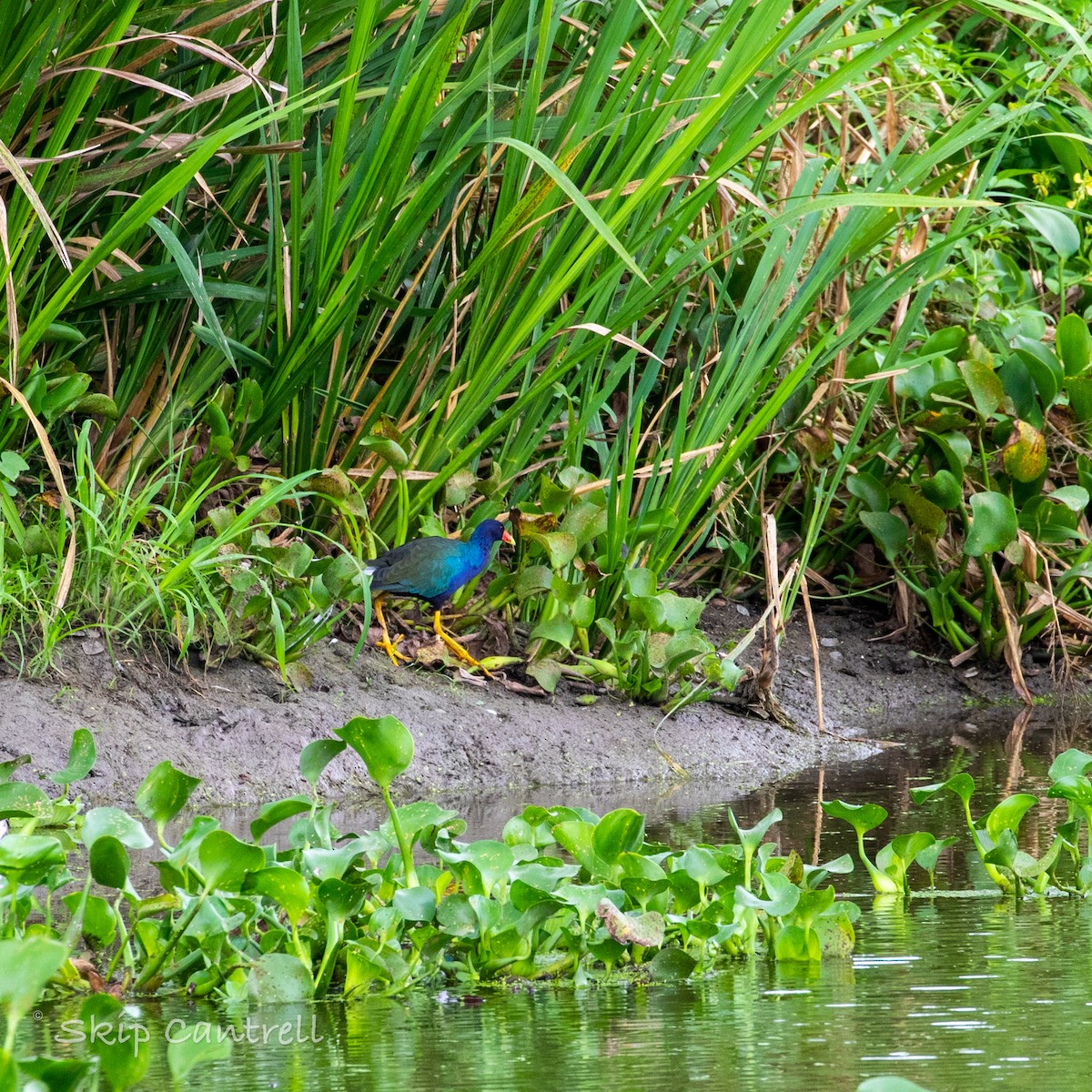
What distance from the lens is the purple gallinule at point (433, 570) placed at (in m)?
3.90

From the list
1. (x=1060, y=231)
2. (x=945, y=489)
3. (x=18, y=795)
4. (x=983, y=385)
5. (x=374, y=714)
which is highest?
(x=1060, y=231)

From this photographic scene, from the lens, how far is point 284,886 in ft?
6.36

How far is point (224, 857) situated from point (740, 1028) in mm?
620

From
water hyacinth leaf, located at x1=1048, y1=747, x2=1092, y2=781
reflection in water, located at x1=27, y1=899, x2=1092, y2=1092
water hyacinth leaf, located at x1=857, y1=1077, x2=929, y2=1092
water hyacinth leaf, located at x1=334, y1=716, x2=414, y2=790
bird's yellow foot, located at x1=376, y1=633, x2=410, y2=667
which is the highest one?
bird's yellow foot, located at x1=376, y1=633, x2=410, y2=667

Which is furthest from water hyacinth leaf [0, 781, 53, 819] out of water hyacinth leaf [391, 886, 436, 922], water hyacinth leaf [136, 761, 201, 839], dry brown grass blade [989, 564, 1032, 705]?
dry brown grass blade [989, 564, 1032, 705]

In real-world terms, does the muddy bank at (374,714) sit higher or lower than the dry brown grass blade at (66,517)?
lower

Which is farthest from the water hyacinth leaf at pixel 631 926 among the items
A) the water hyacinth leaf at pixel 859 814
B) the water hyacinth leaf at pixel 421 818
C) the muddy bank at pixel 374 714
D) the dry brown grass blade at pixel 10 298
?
the dry brown grass blade at pixel 10 298

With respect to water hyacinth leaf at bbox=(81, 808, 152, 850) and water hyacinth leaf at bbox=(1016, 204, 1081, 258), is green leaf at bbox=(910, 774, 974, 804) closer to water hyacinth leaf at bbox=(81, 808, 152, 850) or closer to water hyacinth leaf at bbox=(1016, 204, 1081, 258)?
water hyacinth leaf at bbox=(81, 808, 152, 850)

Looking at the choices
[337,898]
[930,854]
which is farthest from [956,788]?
[337,898]

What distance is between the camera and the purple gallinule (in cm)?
390

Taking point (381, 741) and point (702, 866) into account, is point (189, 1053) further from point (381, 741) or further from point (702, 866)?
point (702, 866)

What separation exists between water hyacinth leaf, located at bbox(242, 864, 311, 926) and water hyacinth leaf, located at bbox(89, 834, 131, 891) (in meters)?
0.15

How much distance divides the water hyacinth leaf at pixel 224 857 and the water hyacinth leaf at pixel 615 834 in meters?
0.48

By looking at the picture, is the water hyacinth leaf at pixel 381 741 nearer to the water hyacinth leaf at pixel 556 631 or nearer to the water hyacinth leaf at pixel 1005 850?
the water hyacinth leaf at pixel 1005 850
